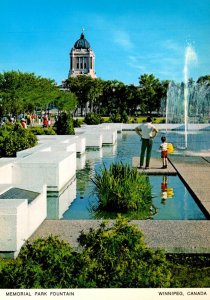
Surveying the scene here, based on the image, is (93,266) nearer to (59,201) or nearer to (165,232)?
(165,232)

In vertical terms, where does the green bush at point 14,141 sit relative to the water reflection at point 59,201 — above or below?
above

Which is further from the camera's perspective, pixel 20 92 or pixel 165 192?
pixel 20 92

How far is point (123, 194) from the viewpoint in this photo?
16.6ft

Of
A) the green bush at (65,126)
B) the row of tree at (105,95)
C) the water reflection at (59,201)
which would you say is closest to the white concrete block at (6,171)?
the water reflection at (59,201)

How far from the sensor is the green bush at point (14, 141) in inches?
346

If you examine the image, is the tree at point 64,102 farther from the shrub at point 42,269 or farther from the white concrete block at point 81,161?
the shrub at point 42,269

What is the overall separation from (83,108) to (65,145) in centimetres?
3914

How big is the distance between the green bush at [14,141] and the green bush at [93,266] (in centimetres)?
643

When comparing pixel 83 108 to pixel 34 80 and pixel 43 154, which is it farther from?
pixel 43 154

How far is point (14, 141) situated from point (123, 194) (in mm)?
4190

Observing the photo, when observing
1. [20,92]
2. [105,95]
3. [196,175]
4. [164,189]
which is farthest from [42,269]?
[105,95]

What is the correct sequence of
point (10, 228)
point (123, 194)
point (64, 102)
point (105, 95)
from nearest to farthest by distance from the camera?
point (10, 228)
point (123, 194)
point (64, 102)
point (105, 95)
